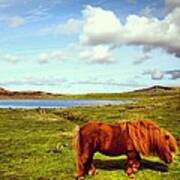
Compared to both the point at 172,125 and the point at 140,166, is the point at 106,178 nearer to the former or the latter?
the point at 140,166

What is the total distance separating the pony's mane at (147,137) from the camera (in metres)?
21.0

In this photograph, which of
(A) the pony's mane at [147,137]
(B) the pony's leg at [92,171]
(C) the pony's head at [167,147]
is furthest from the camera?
(B) the pony's leg at [92,171]

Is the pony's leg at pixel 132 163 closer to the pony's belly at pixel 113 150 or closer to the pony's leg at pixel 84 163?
the pony's belly at pixel 113 150

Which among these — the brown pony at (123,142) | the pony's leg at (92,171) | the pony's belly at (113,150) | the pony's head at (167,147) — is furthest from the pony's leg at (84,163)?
the pony's head at (167,147)

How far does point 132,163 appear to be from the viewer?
70.5 ft

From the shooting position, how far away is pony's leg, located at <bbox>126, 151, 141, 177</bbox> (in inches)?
838

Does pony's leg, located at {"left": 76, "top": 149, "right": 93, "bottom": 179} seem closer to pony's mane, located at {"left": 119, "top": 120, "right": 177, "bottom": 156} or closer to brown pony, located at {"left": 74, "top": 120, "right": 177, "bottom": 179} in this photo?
brown pony, located at {"left": 74, "top": 120, "right": 177, "bottom": 179}

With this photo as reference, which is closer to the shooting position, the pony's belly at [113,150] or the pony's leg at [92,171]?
the pony's belly at [113,150]

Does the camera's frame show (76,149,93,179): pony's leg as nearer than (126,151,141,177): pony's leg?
Yes

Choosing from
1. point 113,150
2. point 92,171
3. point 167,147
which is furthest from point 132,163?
point 92,171

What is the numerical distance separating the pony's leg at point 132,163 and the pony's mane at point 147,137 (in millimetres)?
425

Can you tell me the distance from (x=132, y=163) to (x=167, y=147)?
6.29 feet

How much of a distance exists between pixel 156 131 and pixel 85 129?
3.53 metres

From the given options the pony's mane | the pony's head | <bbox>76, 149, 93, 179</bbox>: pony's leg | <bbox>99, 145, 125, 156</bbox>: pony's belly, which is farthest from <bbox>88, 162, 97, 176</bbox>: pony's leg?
the pony's head
